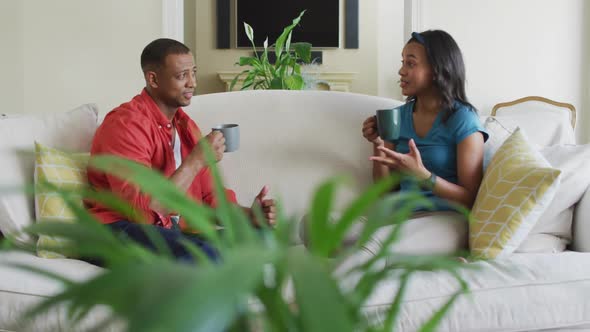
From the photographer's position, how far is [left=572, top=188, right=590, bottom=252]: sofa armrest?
2.01m

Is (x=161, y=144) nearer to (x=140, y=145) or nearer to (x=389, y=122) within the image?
(x=140, y=145)

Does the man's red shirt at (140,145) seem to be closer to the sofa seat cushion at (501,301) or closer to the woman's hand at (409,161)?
the woman's hand at (409,161)

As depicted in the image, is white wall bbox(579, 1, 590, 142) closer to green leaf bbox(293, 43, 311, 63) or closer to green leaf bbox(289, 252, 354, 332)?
green leaf bbox(293, 43, 311, 63)

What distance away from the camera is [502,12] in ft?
18.0

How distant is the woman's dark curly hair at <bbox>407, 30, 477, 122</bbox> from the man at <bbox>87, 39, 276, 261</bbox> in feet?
2.32

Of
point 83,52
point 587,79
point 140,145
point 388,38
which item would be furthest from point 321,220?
point 388,38

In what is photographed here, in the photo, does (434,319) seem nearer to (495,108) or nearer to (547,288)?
(547,288)

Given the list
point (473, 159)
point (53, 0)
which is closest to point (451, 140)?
point (473, 159)

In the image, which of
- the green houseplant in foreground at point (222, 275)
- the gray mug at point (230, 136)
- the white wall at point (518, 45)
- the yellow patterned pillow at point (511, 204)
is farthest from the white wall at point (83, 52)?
the green houseplant in foreground at point (222, 275)

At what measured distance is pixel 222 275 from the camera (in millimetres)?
364

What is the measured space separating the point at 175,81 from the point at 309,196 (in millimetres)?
574

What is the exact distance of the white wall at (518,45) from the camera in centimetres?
541

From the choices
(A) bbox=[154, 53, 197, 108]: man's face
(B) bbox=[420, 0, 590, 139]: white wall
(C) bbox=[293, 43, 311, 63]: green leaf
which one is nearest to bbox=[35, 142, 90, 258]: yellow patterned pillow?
(A) bbox=[154, 53, 197, 108]: man's face

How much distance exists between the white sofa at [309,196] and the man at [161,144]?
15 centimetres
